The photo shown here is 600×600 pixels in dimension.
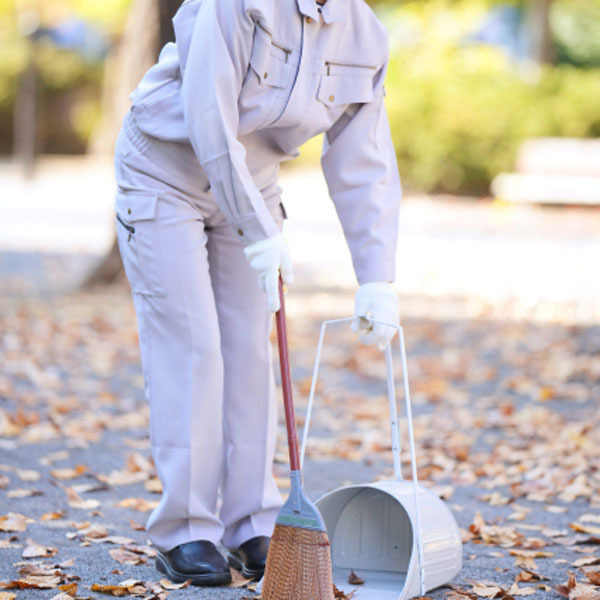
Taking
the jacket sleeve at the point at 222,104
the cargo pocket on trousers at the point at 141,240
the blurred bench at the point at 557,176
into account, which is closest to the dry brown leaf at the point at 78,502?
the cargo pocket on trousers at the point at 141,240

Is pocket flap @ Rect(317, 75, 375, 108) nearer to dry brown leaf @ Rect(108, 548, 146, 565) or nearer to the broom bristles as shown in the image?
the broom bristles

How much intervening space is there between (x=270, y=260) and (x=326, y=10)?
26.0 inches

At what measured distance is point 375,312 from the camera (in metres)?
2.87

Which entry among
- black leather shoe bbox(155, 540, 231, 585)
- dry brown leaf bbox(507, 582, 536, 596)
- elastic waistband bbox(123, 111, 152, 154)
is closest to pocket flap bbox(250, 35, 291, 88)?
elastic waistband bbox(123, 111, 152, 154)

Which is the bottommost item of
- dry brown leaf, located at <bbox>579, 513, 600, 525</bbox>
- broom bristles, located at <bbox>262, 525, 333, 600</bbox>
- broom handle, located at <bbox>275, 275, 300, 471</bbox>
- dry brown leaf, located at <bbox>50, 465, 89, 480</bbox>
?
dry brown leaf, located at <bbox>579, 513, 600, 525</bbox>

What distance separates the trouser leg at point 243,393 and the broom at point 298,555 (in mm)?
487

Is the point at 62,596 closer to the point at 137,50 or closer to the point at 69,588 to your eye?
the point at 69,588

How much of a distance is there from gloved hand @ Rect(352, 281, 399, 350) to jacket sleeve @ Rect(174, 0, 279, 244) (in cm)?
35

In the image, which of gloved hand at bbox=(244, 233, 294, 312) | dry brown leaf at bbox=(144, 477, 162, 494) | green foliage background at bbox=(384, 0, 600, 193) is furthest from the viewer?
green foliage background at bbox=(384, 0, 600, 193)

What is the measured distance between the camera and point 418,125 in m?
17.9

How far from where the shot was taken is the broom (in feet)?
8.39

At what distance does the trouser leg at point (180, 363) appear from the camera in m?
2.90

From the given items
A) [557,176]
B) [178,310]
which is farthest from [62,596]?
[557,176]

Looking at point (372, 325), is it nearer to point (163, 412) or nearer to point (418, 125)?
point (163, 412)
